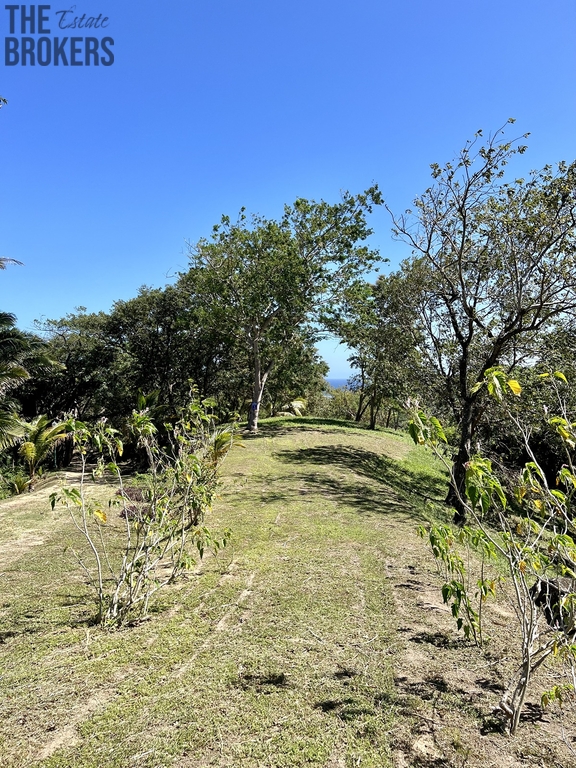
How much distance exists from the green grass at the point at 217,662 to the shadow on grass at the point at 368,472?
3312mm

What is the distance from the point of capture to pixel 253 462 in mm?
10688

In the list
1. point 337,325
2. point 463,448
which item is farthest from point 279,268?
point 463,448

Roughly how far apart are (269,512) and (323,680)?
4.17 meters

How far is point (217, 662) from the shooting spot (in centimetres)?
285

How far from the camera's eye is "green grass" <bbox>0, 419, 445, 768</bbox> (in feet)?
7.03

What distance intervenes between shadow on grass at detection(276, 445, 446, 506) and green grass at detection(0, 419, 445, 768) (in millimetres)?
3312

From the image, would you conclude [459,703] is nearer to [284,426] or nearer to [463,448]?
[463,448]

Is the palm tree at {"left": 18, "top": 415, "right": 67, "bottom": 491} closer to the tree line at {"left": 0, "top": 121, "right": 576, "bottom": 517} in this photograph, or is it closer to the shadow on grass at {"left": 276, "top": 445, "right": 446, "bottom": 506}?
the tree line at {"left": 0, "top": 121, "right": 576, "bottom": 517}

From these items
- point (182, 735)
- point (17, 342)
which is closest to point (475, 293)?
point (182, 735)

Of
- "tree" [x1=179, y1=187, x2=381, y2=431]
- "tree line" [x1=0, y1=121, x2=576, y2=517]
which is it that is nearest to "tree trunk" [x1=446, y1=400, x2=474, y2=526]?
"tree line" [x1=0, y1=121, x2=576, y2=517]

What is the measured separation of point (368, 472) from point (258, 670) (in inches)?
336

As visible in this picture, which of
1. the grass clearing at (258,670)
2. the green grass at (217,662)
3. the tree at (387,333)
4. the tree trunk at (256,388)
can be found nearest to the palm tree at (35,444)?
the green grass at (217,662)

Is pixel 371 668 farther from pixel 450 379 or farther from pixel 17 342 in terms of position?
pixel 17 342

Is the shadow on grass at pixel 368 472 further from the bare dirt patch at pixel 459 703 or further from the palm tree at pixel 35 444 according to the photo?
the palm tree at pixel 35 444
